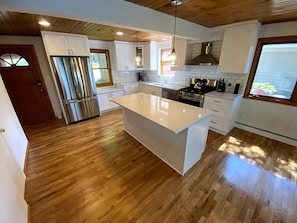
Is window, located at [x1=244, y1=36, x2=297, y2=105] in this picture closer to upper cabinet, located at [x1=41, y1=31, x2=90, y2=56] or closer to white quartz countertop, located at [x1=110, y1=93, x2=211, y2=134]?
white quartz countertop, located at [x1=110, y1=93, x2=211, y2=134]

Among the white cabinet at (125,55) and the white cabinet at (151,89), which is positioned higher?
the white cabinet at (125,55)

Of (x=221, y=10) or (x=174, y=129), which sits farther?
(x=221, y=10)

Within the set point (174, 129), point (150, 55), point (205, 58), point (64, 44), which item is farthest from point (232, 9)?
point (64, 44)

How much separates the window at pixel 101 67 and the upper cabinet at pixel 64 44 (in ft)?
2.99

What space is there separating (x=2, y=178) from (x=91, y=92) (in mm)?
2947

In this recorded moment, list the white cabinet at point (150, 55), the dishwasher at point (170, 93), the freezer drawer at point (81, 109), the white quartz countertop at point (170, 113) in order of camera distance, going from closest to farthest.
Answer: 1. the white quartz countertop at point (170, 113)
2. the freezer drawer at point (81, 109)
3. the dishwasher at point (170, 93)
4. the white cabinet at point (150, 55)

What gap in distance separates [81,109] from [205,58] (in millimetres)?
3755

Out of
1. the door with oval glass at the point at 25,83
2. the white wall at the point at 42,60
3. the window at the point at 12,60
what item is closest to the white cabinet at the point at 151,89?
the white wall at the point at 42,60

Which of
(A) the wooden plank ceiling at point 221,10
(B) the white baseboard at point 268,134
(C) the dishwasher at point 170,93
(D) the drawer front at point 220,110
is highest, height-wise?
(A) the wooden plank ceiling at point 221,10

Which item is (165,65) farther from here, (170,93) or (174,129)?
(174,129)

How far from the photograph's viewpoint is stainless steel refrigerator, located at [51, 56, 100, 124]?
334cm

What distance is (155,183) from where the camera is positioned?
1.94 meters

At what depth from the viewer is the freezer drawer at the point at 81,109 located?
3672 mm

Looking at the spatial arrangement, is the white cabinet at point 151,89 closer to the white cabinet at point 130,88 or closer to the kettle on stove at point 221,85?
the white cabinet at point 130,88
